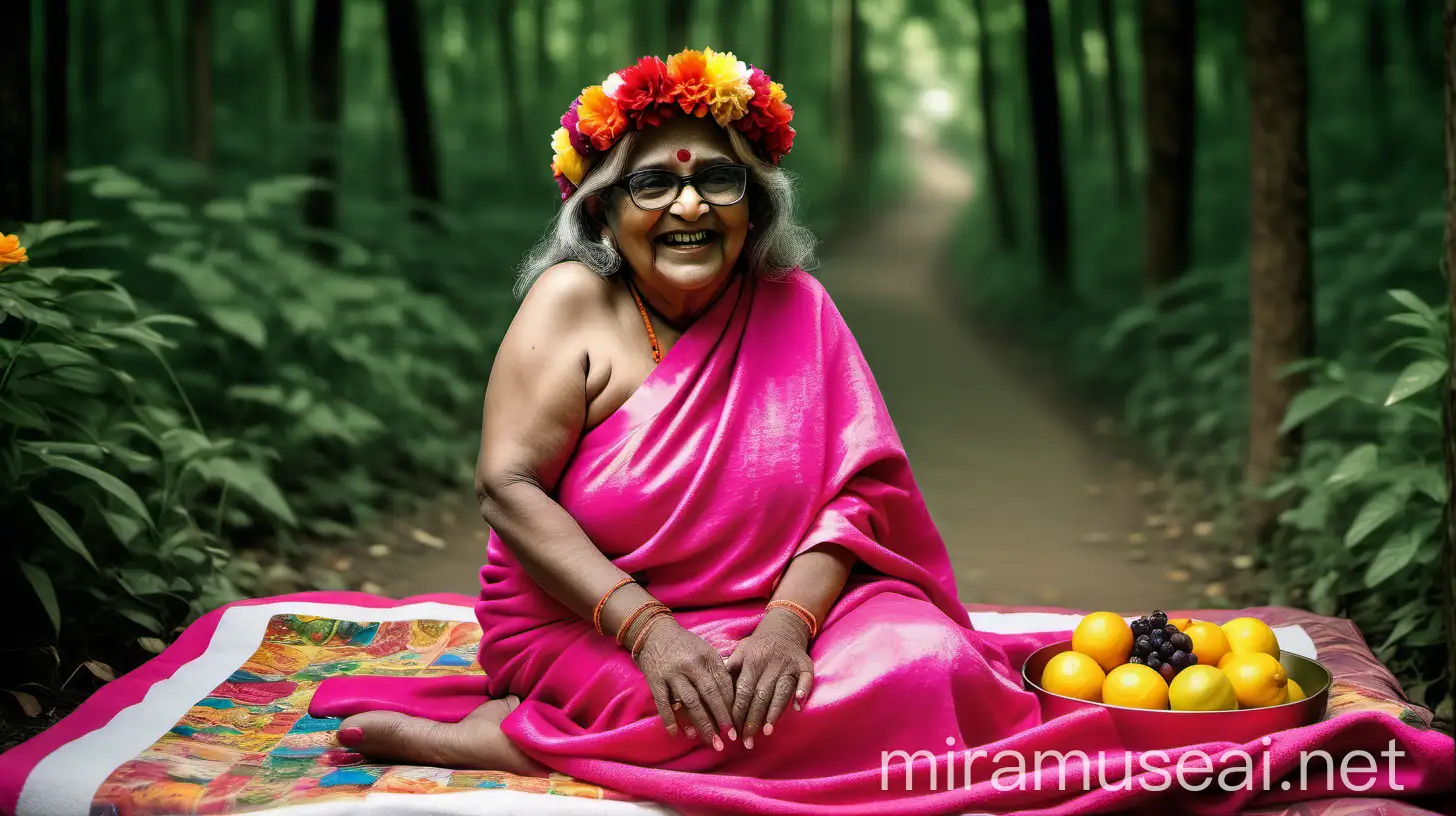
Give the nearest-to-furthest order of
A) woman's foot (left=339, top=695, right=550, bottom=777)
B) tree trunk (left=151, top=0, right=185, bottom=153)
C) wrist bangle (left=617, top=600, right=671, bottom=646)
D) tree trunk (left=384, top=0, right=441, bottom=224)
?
wrist bangle (left=617, top=600, right=671, bottom=646)
woman's foot (left=339, top=695, right=550, bottom=777)
tree trunk (left=384, top=0, right=441, bottom=224)
tree trunk (left=151, top=0, right=185, bottom=153)

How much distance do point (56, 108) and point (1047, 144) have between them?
23.5 feet

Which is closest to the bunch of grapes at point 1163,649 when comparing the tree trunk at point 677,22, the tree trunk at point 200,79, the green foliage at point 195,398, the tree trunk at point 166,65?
the green foliage at point 195,398

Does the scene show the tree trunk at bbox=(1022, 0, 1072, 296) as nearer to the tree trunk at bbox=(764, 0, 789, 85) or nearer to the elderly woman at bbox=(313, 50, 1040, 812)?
the tree trunk at bbox=(764, 0, 789, 85)

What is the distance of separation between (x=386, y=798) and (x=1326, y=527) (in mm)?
3543

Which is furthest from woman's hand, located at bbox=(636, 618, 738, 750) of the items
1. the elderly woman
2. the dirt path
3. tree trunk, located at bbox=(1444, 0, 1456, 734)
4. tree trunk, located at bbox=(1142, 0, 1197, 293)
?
tree trunk, located at bbox=(1142, 0, 1197, 293)

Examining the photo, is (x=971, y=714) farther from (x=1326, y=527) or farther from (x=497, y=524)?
(x=1326, y=527)

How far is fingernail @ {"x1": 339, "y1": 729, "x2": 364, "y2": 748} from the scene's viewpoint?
293cm

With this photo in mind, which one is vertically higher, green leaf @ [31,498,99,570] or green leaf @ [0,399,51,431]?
green leaf @ [0,399,51,431]

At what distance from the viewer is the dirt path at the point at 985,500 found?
5.68 m

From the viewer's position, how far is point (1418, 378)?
384cm

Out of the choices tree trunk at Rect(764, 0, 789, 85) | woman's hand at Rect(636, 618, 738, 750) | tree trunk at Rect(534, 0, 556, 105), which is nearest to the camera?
woman's hand at Rect(636, 618, 738, 750)

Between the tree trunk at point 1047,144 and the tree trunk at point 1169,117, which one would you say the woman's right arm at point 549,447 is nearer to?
the tree trunk at point 1169,117

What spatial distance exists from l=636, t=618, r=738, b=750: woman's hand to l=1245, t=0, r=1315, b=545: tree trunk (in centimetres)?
364

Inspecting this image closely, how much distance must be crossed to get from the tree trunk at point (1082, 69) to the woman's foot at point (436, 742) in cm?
1340
